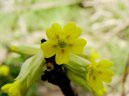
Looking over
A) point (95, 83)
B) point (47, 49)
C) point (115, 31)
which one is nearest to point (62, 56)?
point (47, 49)

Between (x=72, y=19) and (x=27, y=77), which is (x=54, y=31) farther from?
(x=72, y=19)

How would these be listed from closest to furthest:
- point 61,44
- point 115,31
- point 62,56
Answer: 1. point 62,56
2. point 61,44
3. point 115,31

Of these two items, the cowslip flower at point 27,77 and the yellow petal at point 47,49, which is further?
the cowslip flower at point 27,77

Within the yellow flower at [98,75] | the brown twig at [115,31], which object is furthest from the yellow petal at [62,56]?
the brown twig at [115,31]

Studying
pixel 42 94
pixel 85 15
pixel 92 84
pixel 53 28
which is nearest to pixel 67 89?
pixel 92 84

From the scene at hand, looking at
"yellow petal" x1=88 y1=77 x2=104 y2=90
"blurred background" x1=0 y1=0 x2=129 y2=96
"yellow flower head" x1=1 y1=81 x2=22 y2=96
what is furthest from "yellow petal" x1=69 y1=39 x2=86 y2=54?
"blurred background" x1=0 y1=0 x2=129 y2=96

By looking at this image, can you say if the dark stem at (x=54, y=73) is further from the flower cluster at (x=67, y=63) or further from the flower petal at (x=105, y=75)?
the flower petal at (x=105, y=75)
